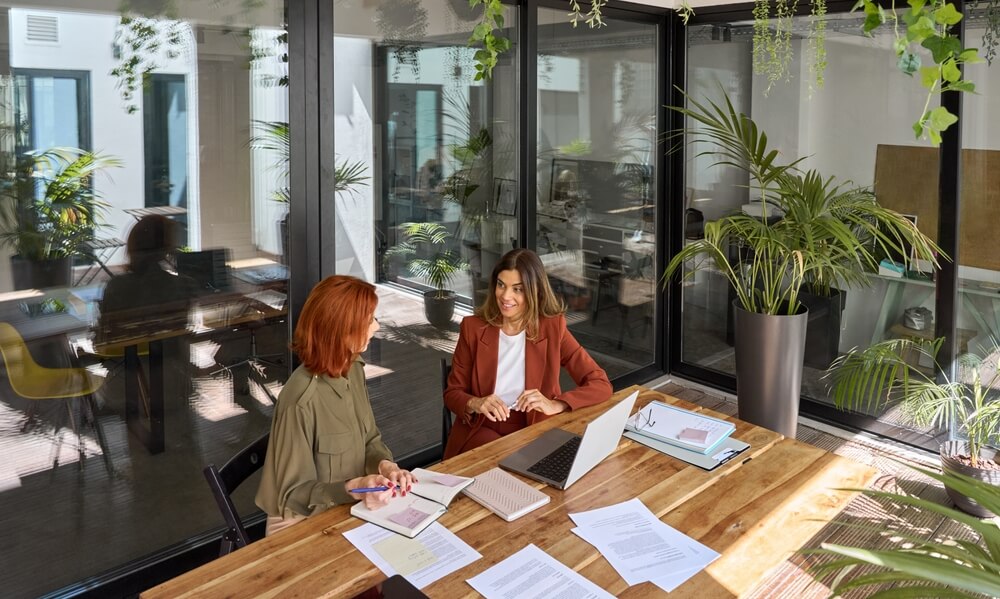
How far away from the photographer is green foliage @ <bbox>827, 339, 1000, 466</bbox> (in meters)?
3.96

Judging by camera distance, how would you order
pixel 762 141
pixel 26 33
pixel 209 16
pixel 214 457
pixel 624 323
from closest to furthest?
pixel 26 33
pixel 209 16
pixel 214 457
pixel 762 141
pixel 624 323

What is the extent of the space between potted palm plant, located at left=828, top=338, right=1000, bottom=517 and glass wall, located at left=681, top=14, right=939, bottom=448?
8 centimetres

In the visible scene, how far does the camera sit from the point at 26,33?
8.64 feet

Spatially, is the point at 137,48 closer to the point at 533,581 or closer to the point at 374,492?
the point at 374,492

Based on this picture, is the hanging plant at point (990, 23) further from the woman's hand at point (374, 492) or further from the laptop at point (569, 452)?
the woman's hand at point (374, 492)

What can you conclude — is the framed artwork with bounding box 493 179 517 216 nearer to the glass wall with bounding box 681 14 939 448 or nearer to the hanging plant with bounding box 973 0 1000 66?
the glass wall with bounding box 681 14 939 448

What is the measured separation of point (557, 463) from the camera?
7.74 feet

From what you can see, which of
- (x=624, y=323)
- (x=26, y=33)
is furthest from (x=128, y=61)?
(x=624, y=323)

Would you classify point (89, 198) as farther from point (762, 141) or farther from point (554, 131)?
point (762, 141)

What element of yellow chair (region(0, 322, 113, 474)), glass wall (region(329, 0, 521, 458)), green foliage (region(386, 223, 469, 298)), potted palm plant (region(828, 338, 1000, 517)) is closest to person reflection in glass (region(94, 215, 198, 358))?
yellow chair (region(0, 322, 113, 474))

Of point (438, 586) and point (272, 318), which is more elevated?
point (272, 318)

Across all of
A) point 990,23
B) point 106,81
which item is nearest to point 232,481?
point 106,81

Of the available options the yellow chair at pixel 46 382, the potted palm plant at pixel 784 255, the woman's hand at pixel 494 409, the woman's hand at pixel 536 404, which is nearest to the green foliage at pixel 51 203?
the yellow chair at pixel 46 382

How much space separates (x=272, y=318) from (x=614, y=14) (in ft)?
8.85
